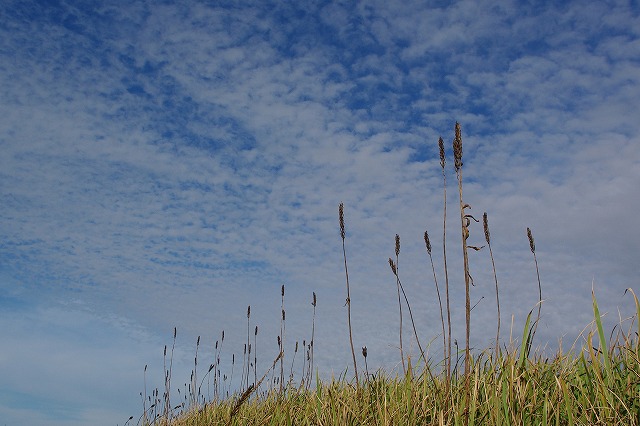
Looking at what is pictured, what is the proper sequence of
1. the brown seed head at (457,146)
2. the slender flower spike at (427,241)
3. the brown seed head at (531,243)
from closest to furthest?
the brown seed head at (457,146), the slender flower spike at (427,241), the brown seed head at (531,243)

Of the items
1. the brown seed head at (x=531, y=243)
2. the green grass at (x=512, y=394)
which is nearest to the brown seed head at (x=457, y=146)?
the green grass at (x=512, y=394)

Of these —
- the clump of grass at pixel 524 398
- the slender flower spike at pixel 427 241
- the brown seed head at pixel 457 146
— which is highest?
the brown seed head at pixel 457 146

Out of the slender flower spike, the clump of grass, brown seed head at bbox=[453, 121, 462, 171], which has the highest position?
brown seed head at bbox=[453, 121, 462, 171]

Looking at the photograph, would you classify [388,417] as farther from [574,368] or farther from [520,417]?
[574,368]

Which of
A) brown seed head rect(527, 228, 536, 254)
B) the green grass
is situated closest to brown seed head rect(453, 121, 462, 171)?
the green grass

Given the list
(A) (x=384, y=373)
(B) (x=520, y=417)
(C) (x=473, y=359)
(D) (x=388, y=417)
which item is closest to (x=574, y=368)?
(C) (x=473, y=359)

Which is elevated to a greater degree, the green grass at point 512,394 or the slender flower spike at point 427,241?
the slender flower spike at point 427,241

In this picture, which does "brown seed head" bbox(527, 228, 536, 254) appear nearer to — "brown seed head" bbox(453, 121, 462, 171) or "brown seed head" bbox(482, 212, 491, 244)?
"brown seed head" bbox(482, 212, 491, 244)

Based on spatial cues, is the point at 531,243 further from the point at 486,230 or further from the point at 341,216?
the point at 341,216

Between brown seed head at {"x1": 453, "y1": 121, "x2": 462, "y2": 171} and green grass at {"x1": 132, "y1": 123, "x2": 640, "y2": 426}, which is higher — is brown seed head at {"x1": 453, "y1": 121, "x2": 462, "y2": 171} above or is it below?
above

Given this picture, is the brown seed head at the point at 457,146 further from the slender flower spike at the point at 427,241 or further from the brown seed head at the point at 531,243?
the brown seed head at the point at 531,243

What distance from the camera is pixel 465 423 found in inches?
146

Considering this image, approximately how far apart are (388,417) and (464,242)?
192 centimetres

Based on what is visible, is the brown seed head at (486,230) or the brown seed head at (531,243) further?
the brown seed head at (531,243)
